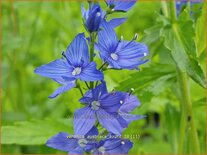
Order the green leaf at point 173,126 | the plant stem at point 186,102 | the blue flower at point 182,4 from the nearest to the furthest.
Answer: the plant stem at point 186,102 → the blue flower at point 182,4 → the green leaf at point 173,126

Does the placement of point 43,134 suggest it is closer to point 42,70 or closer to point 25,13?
point 42,70

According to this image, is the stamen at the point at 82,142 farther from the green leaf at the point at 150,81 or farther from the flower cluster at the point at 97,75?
the green leaf at the point at 150,81

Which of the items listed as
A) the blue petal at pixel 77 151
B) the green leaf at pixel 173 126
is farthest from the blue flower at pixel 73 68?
the green leaf at pixel 173 126

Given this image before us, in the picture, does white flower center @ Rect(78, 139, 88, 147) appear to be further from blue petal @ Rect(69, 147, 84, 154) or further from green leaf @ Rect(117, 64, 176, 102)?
green leaf @ Rect(117, 64, 176, 102)

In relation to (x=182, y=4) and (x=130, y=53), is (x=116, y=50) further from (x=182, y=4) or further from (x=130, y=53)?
(x=182, y=4)

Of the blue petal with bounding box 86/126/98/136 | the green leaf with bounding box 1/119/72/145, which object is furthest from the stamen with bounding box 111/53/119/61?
the green leaf with bounding box 1/119/72/145

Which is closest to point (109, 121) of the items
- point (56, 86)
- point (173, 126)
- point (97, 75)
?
point (97, 75)
